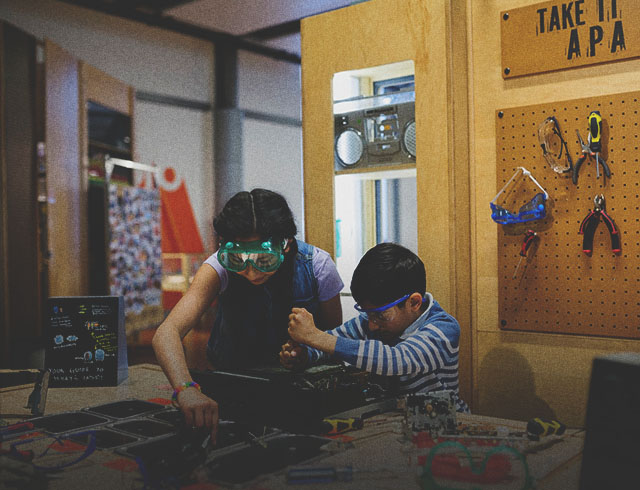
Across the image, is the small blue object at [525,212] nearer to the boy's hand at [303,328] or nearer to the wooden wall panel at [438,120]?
the wooden wall panel at [438,120]

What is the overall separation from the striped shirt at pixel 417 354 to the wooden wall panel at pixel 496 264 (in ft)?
1.17

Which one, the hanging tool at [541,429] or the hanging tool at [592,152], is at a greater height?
the hanging tool at [592,152]

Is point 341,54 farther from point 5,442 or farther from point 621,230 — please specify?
point 5,442

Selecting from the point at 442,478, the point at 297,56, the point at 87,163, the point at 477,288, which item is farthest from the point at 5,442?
the point at 297,56

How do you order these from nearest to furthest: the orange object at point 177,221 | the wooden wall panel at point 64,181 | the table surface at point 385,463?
the table surface at point 385,463 → the wooden wall panel at point 64,181 → the orange object at point 177,221

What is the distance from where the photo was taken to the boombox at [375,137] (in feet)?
7.64

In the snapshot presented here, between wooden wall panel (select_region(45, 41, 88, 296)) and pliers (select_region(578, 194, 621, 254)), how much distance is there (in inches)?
159

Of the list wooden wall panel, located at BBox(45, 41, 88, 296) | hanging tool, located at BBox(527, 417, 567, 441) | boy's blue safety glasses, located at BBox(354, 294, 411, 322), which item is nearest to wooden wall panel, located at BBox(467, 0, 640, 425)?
boy's blue safety glasses, located at BBox(354, 294, 411, 322)

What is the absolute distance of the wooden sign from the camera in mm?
1827

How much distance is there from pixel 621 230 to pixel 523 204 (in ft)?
1.01

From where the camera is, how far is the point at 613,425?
2.97 feet

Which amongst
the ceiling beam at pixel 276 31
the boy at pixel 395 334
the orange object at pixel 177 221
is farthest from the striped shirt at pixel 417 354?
the orange object at pixel 177 221

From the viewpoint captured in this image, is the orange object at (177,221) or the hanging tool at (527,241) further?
the orange object at (177,221)

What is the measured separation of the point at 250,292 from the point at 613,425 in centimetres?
133
